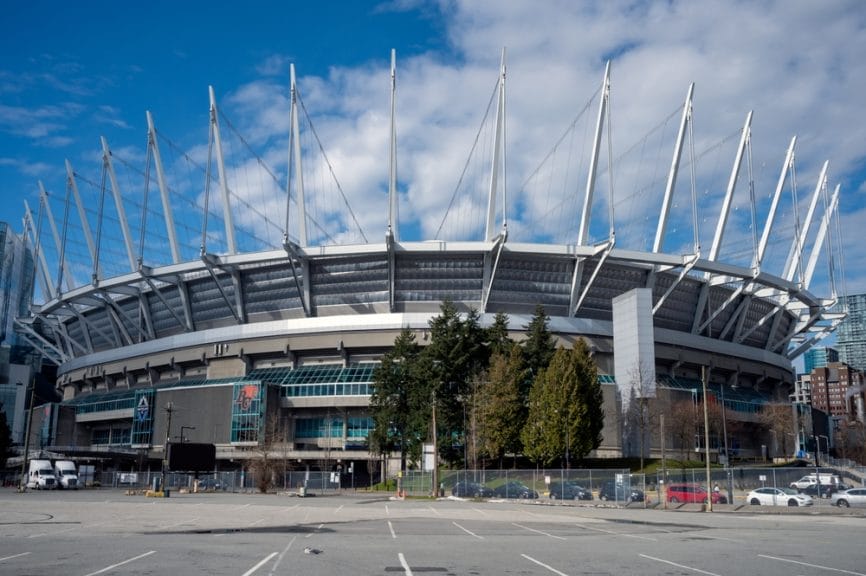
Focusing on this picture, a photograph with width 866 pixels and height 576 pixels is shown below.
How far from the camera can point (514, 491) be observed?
1949 inches

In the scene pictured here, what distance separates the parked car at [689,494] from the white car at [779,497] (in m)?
2.22

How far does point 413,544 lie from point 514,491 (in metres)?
31.0

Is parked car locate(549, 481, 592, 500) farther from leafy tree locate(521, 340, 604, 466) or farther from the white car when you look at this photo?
leafy tree locate(521, 340, 604, 466)

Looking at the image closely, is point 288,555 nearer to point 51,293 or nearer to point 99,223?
point 99,223

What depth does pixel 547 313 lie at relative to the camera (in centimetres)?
8306

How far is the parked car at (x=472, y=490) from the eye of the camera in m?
51.4

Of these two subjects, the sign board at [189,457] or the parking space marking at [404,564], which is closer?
the parking space marking at [404,564]

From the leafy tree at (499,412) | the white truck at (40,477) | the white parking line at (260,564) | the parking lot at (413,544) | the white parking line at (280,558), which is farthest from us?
the white truck at (40,477)

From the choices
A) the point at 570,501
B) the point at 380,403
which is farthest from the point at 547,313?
the point at 570,501

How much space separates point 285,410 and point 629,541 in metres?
68.5

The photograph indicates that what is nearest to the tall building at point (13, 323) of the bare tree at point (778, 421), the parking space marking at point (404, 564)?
the bare tree at point (778, 421)

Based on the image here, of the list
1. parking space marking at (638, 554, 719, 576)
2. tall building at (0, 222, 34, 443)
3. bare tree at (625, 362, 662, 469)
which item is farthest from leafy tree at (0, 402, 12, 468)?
parking space marking at (638, 554, 719, 576)

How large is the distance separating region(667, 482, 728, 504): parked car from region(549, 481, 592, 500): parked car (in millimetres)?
4741

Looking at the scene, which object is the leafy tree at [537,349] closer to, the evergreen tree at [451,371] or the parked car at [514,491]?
the evergreen tree at [451,371]
